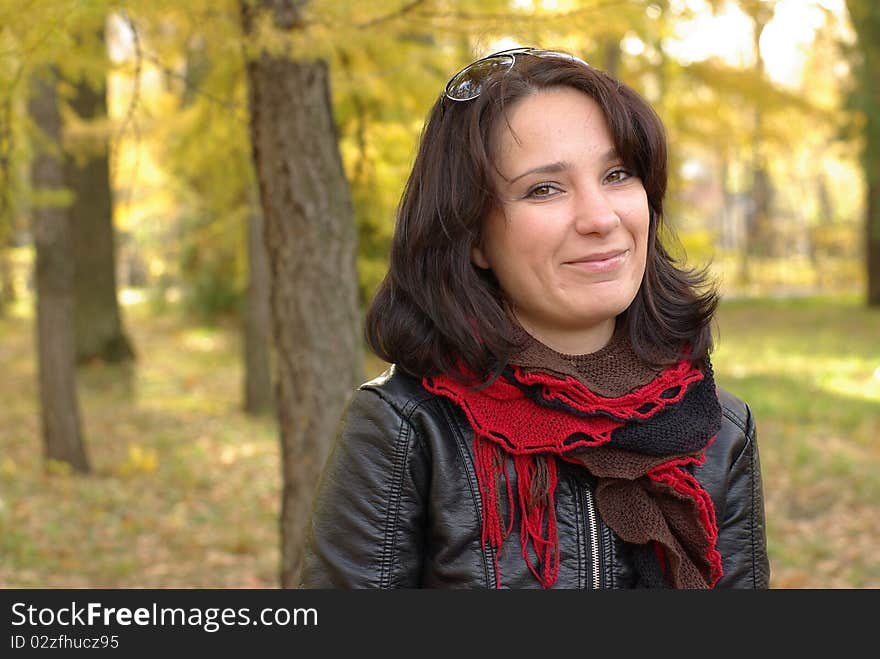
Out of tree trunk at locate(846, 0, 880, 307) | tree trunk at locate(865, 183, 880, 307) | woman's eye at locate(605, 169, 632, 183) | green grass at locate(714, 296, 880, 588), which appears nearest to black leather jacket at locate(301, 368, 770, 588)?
woman's eye at locate(605, 169, 632, 183)

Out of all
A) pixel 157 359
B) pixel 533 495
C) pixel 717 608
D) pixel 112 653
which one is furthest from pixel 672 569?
pixel 157 359

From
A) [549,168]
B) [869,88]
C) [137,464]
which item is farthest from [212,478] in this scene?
[869,88]

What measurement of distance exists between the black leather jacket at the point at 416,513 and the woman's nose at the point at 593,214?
41 centimetres

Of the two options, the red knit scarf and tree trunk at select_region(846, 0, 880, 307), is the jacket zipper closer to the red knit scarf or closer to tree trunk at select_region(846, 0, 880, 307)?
the red knit scarf

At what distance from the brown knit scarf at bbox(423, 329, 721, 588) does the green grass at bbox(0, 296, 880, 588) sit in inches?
70.9

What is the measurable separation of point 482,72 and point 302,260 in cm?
207

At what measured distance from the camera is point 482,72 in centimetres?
188

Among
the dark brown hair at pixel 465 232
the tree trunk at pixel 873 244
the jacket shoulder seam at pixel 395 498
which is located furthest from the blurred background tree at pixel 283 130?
the tree trunk at pixel 873 244

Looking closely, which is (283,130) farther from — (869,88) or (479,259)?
(869,88)

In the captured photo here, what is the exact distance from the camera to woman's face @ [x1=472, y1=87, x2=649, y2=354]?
1.81m

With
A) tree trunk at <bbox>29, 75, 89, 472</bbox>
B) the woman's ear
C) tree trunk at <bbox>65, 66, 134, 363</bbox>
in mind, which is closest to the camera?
the woman's ear

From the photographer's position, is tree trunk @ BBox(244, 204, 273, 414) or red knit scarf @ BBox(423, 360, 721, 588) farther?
tree trunk @ BBox(244, 204, 273, 414)

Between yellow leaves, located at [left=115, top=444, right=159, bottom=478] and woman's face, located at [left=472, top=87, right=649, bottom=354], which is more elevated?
woman's face, located at [left=472, top=87, right=649, bottom=354]

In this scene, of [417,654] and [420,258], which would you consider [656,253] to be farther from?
[417,654]
